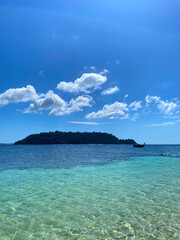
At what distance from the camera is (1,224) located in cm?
789

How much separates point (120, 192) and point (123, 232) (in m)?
5.82

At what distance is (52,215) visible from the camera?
8.69 metres

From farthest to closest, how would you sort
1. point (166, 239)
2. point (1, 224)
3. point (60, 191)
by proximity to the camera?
point (60, 191)
point (1, 224)
point (166, 239)

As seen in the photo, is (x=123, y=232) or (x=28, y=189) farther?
(x=28, y=189)

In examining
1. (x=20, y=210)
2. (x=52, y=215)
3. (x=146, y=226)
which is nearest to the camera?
(x=146, y=226)

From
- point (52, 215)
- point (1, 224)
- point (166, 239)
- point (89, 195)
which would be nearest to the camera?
point (166, 239)

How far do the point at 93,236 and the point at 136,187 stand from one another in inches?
329

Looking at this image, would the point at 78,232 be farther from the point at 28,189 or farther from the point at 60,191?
the point at 28,189

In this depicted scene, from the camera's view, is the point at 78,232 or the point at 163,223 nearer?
the point at 78,232

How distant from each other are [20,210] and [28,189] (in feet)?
16.0

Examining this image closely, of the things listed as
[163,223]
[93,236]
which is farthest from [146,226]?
[93,236]

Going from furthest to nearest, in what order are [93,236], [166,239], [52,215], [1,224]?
[52,215], [1,224], [93,236], [166,239]

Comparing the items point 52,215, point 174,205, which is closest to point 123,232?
point 52,215

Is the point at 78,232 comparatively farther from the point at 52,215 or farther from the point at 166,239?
the point at 166,239
